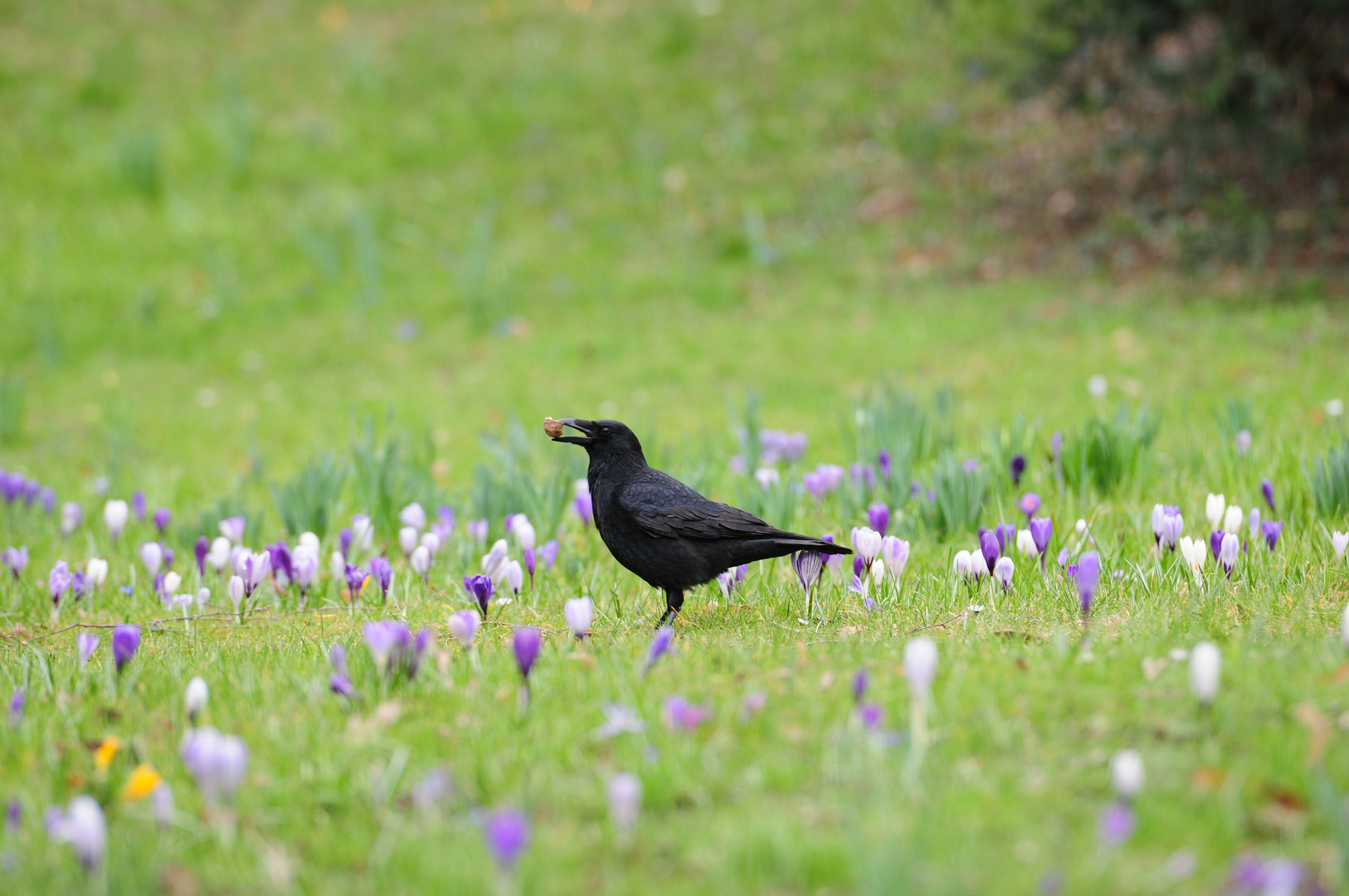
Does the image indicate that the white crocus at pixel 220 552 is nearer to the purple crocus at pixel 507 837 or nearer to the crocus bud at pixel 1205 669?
the purple crocus at pixel 507 837

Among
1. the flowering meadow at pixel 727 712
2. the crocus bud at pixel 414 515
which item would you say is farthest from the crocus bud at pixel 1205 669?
the crocus bud at pixel 414 515

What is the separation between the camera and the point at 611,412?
276 inches

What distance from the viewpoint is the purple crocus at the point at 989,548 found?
3016 mm

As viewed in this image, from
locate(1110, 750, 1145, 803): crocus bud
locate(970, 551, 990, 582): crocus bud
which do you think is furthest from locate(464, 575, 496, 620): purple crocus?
locate(1110, 750, 1145, 803): crocus bud

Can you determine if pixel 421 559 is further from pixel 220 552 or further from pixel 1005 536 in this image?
pixel 1005 536

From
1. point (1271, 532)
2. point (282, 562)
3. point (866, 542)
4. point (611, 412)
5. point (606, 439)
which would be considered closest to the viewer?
point (866, 542)

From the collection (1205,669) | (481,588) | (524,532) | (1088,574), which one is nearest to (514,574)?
(481,588)

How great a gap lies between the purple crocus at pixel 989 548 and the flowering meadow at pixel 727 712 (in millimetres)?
20

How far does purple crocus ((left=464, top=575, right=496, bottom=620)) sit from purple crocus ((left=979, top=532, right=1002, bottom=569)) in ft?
4.44

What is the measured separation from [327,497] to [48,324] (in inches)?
224

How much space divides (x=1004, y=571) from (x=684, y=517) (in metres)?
0.88

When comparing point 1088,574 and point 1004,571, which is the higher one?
point 1088,574

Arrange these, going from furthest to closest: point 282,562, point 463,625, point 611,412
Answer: point 611,412, point 282,562, point 463,625

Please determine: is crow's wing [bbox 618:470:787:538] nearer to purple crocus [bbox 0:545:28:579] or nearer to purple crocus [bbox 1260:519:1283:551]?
purple crocus [bbox 1260:519:1283:551]
